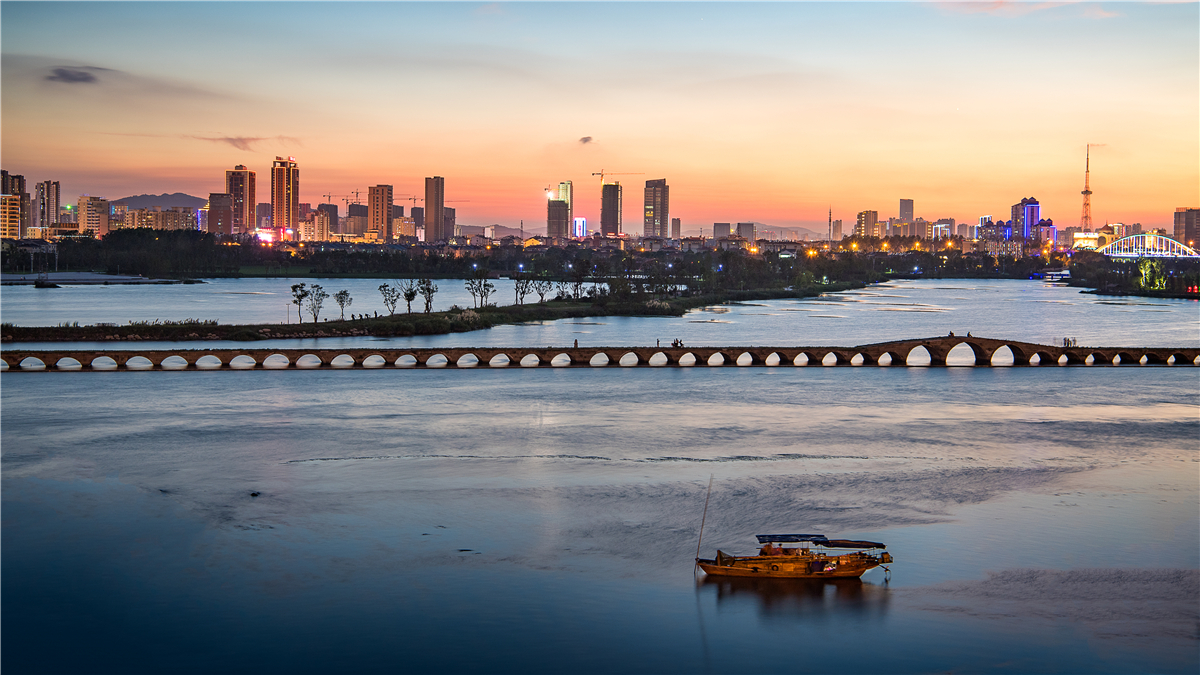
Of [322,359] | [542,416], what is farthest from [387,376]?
[542,416]

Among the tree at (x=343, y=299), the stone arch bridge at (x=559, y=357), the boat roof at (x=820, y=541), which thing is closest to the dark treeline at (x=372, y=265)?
the tree at (x=343, y=299)

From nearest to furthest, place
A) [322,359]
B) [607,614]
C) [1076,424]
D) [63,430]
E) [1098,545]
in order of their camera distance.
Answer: [607,614], [1098,545], [63,430], [1076,424], [322,359]

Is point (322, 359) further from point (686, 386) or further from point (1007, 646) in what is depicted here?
point (1007, 646)

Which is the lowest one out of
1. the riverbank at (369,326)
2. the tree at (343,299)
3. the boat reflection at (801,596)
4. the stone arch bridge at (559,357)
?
the boat reflection at (801,596)

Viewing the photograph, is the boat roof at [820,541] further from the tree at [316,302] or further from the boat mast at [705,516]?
the tree at [316,302]

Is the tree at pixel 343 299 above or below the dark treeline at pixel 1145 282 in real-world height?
below
